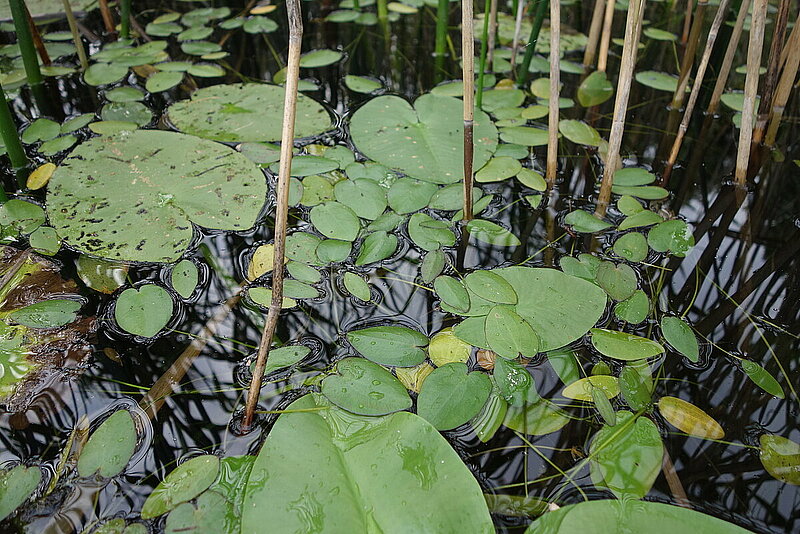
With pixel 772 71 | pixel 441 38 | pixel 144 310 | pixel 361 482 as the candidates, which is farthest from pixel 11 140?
pixel 772 71

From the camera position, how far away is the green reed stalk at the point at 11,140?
1.51 metres

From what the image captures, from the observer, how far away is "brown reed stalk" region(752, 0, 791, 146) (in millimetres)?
1610

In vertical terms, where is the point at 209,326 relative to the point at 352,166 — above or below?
below

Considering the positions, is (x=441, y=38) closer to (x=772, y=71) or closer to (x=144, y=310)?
(x=772, y=71)

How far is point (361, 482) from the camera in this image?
2.94ft

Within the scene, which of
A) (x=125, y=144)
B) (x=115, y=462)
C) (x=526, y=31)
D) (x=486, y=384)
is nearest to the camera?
(x=115, y=462)

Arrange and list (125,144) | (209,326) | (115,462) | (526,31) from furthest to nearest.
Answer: (526,31) < (125,144) < (209,326) < (115,462)

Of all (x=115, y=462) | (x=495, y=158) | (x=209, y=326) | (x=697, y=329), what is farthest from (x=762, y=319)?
(x=115, y=462)

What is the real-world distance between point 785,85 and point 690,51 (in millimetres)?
322

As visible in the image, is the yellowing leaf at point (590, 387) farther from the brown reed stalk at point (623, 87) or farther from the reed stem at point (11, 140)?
the reed stem at point (11, 140)

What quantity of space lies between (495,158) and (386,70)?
2.83 feet

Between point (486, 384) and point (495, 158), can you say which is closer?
point (486, 384)

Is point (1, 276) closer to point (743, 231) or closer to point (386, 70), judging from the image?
point (386, 70)

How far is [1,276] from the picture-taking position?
4.31 feet
